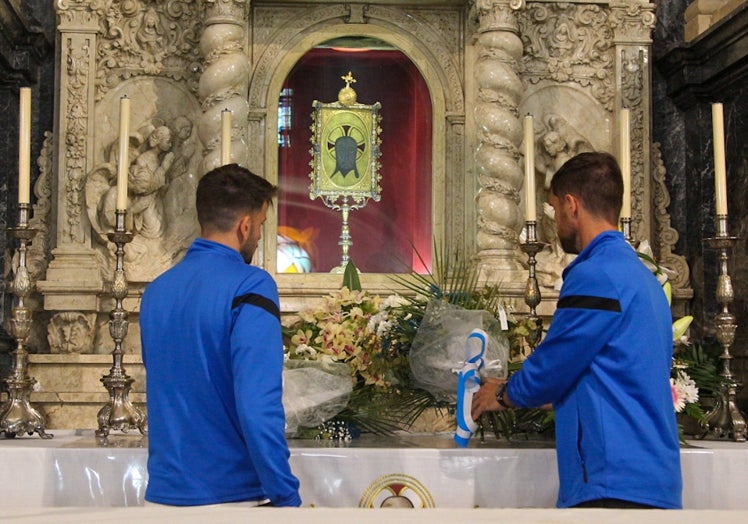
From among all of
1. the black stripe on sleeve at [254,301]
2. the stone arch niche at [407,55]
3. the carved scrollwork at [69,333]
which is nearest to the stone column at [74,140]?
the carved scrollwork at [69,333]

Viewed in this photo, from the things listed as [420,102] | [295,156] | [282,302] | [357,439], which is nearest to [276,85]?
[295,156]

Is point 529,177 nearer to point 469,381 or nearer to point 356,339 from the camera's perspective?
point 356,339

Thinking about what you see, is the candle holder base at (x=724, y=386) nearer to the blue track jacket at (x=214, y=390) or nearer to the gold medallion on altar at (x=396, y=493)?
the gold medallion on altar at (x=396, y=493)

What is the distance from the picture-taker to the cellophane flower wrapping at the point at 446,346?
13.1 ft

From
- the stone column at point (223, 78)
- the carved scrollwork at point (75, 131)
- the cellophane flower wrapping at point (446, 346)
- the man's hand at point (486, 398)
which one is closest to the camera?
the man's hand at point (486, 398)

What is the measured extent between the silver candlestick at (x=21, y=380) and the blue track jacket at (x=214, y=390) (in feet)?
4.63

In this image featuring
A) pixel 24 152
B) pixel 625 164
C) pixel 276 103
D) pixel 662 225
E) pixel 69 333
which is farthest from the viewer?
pixel 276 103

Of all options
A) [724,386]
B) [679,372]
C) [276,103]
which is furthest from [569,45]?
[679,372]

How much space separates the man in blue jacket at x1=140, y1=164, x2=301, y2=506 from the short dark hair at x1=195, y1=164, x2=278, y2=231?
11 cm

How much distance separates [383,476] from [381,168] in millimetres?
4206

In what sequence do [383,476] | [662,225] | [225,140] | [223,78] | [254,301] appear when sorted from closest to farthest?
[254,301] < [383,476] < [225,140] < [223,78] < [662,225]

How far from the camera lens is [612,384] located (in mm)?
3146

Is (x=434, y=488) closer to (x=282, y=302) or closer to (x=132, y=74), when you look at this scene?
(x=282, y=302)

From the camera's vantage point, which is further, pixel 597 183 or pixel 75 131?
pixel 75 131
